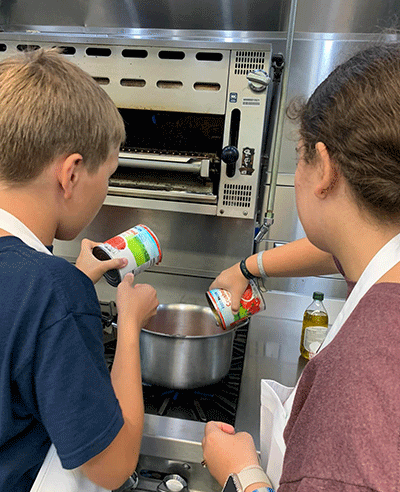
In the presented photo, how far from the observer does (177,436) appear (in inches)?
30.1

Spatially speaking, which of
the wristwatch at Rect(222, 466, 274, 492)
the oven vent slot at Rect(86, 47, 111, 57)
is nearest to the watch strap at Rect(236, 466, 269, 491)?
the wristwatch at Rect(222, 466, 274, 492)

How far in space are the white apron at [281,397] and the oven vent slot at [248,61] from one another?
0.71m

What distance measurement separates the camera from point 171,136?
126 centimetres

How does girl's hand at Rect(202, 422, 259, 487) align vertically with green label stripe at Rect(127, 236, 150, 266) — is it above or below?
below

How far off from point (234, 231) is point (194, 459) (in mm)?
811

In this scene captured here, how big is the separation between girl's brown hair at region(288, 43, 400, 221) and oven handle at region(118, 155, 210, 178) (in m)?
0.55

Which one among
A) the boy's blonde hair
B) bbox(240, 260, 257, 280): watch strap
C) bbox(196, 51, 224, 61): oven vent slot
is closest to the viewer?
the boy's blonde hair

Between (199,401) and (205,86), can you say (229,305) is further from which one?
(205,86)

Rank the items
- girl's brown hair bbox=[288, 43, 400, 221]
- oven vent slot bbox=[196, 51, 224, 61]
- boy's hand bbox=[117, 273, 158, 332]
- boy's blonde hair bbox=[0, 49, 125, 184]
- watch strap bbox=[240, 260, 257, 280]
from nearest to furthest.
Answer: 1. girl's brown hair bbox=[288, 43, 400, 221]
2. boy's blonde hair bbox=[0, 49, 125, 184]
3. boy's hand bbox=[117, 273, 158, 332]
4. watch strap bbox=[240, 260, 257, 280]
5. oven vent slot bbox=[196, 51, 224, 61]

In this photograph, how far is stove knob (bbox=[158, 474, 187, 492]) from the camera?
754 millimetres

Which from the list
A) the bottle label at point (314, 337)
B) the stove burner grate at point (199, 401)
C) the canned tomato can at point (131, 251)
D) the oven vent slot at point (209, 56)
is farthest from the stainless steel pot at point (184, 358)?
the oven vent slot at point (209, 56)

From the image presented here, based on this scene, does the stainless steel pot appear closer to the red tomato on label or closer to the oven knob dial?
the red tomato on label

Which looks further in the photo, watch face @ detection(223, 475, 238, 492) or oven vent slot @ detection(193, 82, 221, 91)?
oven vent slot @ detection(193, 82, 221, 91)

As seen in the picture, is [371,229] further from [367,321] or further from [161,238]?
[161,238]
